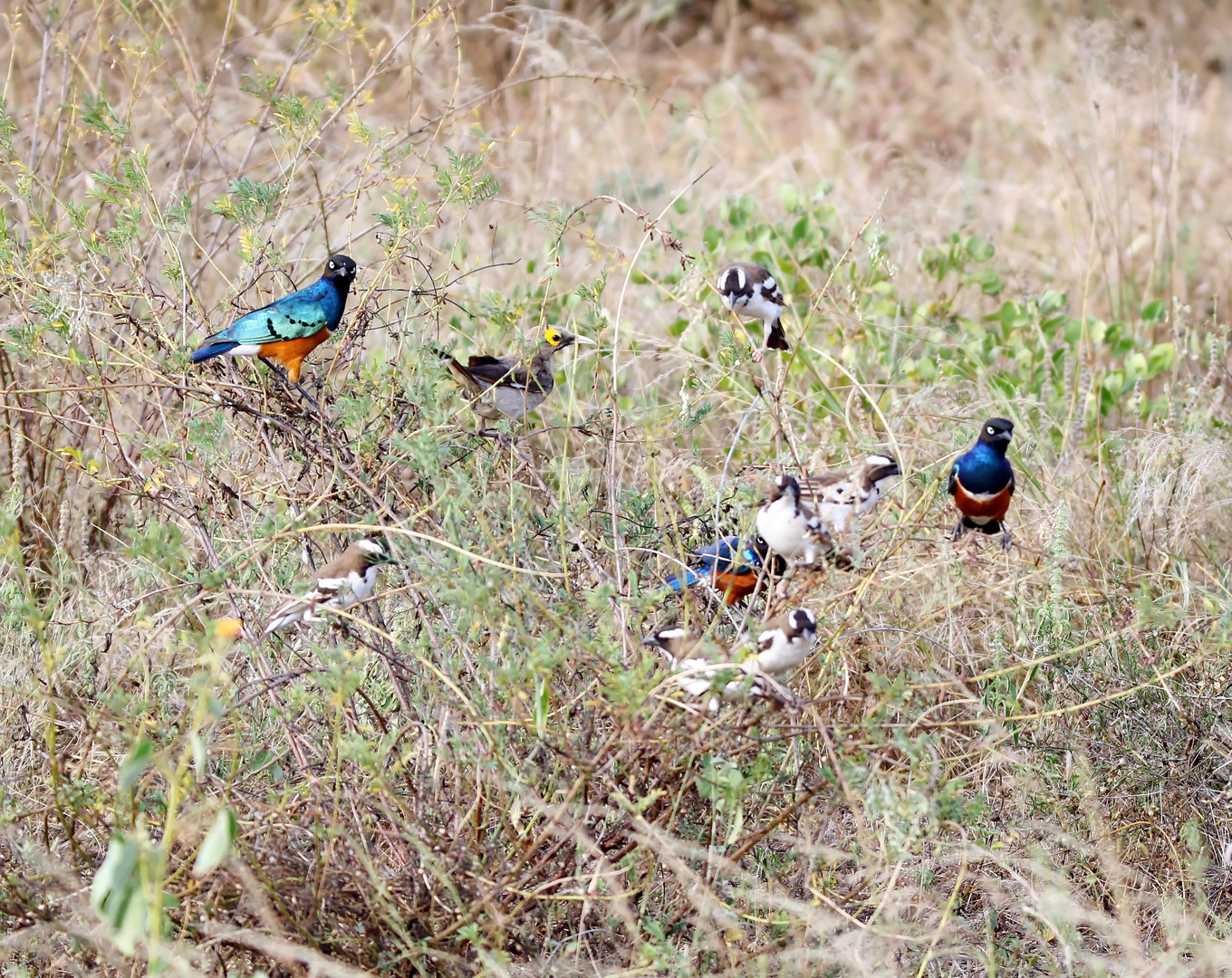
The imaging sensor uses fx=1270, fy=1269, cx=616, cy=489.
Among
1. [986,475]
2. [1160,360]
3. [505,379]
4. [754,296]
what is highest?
[754,296]

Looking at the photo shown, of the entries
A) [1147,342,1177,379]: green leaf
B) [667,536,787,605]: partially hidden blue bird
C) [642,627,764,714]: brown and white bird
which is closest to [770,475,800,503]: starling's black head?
[667,536,787,605]: partially hidden blue bird

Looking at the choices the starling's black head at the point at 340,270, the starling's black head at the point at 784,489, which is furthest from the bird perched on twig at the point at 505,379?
the starling's black head at the point at 784,489

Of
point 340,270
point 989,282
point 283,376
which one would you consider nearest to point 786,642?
point 283,376

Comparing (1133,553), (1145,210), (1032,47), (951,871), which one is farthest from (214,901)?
(1032,47)

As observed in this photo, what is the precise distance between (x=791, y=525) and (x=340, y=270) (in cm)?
163

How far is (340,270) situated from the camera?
3508 millimetres

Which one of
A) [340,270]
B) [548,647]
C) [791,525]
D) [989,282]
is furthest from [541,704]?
[989,282]

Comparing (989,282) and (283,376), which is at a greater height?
(283,376)

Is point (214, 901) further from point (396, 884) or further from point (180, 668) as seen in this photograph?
point (180, 668)

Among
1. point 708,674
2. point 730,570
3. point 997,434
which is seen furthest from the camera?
point 997,434

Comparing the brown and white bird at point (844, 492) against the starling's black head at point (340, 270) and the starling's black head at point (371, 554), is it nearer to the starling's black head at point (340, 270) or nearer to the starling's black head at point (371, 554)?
the starling's black head at point (371, 554)

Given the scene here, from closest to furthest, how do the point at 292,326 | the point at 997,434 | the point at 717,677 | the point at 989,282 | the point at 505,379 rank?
1. the point at 717,677
2. the point at 997,434
3. the point at 292,326
4. the point at 505,379
5. the point at 989,282

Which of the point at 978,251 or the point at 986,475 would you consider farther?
the point at 978,251

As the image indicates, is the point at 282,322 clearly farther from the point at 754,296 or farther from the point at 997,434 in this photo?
the point at 997,434
